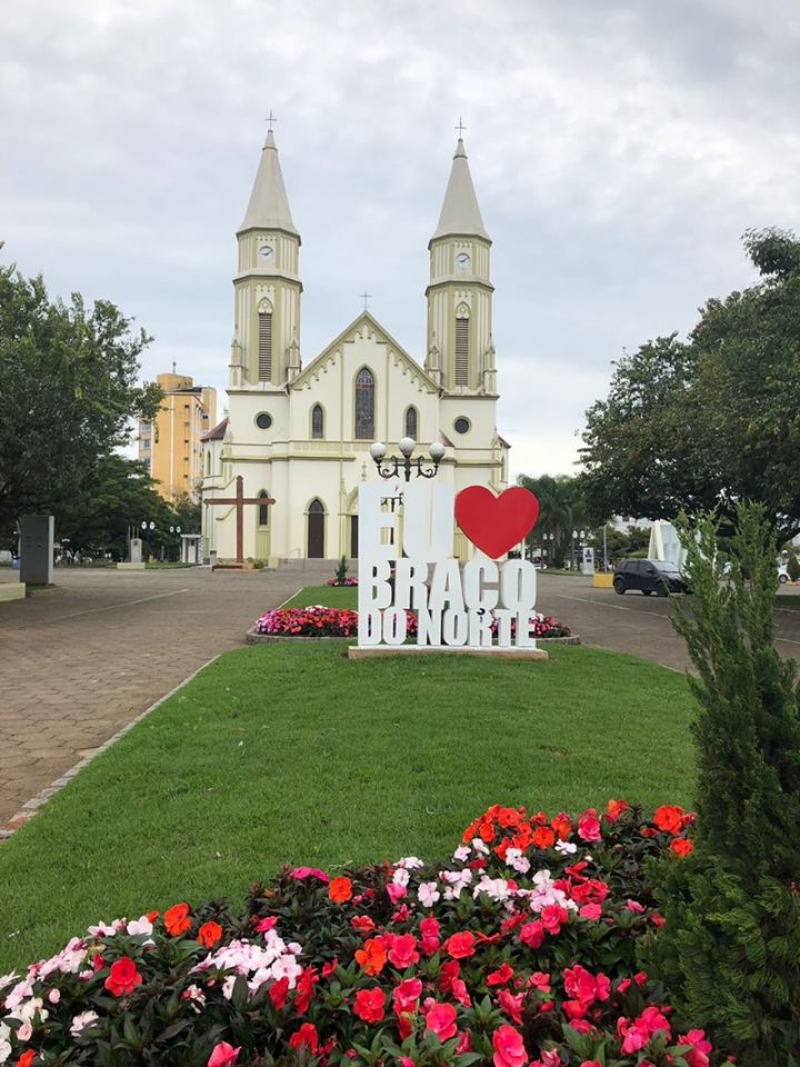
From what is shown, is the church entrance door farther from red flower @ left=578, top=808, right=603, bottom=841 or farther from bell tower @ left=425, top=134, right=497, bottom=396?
red flower @ left=578, top=808, right=603, bottom=841

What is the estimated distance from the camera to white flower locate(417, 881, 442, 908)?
277cm

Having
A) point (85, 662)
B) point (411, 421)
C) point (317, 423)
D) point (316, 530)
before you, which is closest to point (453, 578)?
point (85, 662)

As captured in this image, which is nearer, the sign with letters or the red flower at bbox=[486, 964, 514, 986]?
the red flower at bbox=[486, 964, 514, 986]

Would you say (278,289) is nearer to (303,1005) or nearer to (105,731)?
(105,731)

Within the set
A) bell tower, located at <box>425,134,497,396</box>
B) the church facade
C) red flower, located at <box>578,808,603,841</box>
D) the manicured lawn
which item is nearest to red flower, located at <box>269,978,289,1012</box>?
red flower, located at <box>578,808,603,841</box>

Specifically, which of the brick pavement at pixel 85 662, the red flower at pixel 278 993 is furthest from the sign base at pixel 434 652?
the red flower at pixel 278 993

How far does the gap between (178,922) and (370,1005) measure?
2.43 ft

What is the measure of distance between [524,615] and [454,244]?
1774 inches

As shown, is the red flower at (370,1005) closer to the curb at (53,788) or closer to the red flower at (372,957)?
the red flower at (372,957)

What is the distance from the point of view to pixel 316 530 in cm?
4766

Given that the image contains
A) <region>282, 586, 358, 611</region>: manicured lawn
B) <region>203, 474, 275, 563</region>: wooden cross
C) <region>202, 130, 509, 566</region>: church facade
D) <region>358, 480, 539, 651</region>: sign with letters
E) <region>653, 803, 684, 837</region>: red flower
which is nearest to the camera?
<region>653, 803, 684, 837</region>: red flower

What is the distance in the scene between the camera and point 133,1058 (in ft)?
6.45

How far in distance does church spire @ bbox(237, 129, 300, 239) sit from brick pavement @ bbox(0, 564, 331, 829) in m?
32.1

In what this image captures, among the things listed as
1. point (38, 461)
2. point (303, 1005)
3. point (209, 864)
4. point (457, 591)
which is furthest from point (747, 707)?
point (38, 461)
